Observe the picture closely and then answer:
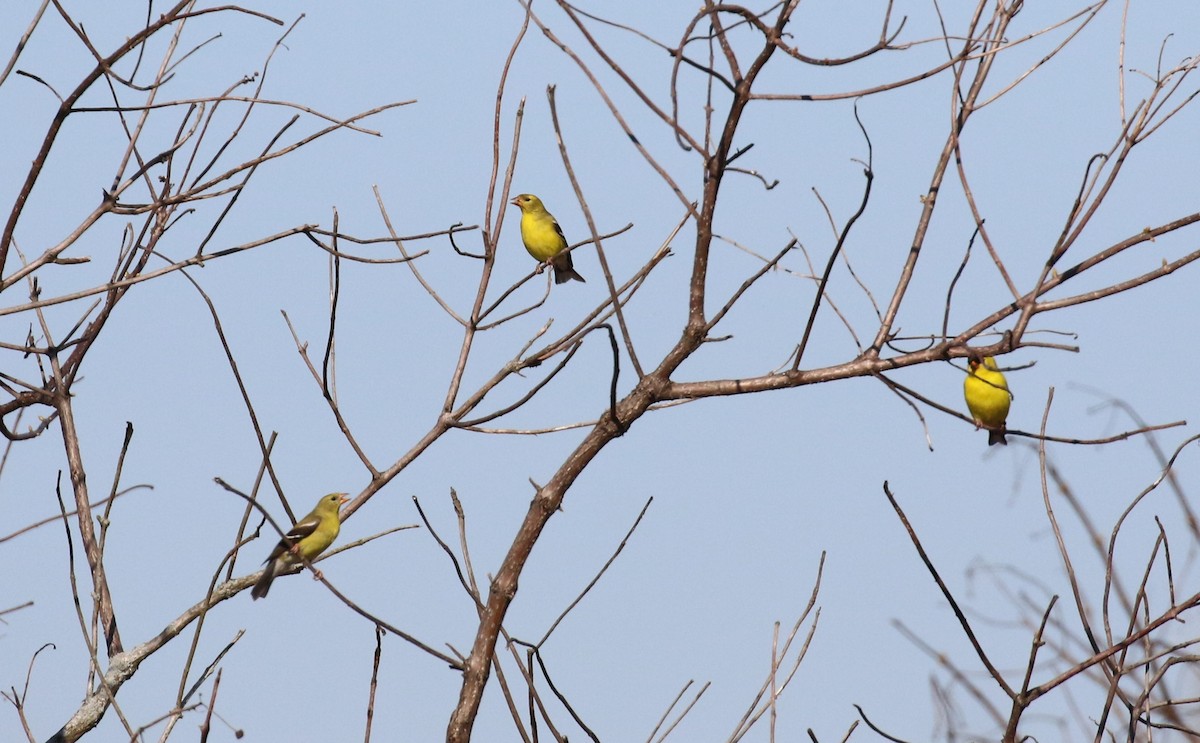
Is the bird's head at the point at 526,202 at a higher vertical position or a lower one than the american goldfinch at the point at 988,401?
higher

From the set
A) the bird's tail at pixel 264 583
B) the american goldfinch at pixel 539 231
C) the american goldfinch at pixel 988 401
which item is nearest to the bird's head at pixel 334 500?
the bird's tail at pixel 264 583

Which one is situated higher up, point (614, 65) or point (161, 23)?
point (161, 23)

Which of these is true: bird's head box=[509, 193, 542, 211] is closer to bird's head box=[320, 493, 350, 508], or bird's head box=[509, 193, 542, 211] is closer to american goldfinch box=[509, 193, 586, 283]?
american goldfinch box=[509, 193, 586, 283]

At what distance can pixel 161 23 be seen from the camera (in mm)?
3045

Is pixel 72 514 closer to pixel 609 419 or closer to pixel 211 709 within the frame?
pixel 211 709

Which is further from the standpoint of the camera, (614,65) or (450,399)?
(450,399)

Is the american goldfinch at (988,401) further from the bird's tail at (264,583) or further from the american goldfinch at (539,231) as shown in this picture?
the bird's tail at (264,583)

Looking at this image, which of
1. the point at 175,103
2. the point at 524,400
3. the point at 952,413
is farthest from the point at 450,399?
the point at 952,413

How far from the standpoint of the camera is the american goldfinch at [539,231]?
10531 mm

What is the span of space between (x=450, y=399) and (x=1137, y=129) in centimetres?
193

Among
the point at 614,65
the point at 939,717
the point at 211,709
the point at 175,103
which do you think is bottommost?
the point at 211,709

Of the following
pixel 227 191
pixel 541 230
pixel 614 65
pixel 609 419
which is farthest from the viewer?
pixel 541 230

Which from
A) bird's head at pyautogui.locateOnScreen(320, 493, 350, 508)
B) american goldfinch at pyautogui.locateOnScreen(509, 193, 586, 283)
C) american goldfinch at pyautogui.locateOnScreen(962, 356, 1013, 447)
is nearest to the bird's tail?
bird's head at pyautogui.locateOnScreen(320, 493, 350, 508)

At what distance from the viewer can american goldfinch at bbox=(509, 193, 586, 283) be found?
34.6 ft
